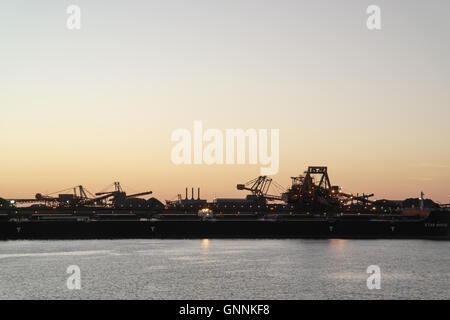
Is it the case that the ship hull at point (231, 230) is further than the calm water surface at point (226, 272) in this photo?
Yes

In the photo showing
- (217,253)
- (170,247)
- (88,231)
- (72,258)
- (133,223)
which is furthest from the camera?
(133,223)

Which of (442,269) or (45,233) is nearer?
(442,269)

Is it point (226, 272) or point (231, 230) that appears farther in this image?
point (231, 230)

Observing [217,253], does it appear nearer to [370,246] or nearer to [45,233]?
[370,246]

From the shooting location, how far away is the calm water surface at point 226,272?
52844 mm

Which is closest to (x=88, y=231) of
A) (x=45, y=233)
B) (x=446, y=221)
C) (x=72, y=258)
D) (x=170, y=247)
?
(x=45, y=233)

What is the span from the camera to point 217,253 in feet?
305

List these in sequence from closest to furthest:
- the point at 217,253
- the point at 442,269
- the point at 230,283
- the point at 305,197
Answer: the point at 230,283 → the point at 442,269 → the point at 217,253 → the point at 305,197

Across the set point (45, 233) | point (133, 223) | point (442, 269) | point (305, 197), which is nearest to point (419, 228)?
point (305, 197)

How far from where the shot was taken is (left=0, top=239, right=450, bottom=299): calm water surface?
52844mm

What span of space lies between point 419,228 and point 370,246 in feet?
97.4

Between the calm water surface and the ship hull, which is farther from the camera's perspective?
the ship hull

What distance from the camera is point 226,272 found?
6762cm

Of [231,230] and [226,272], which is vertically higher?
[231,230]
